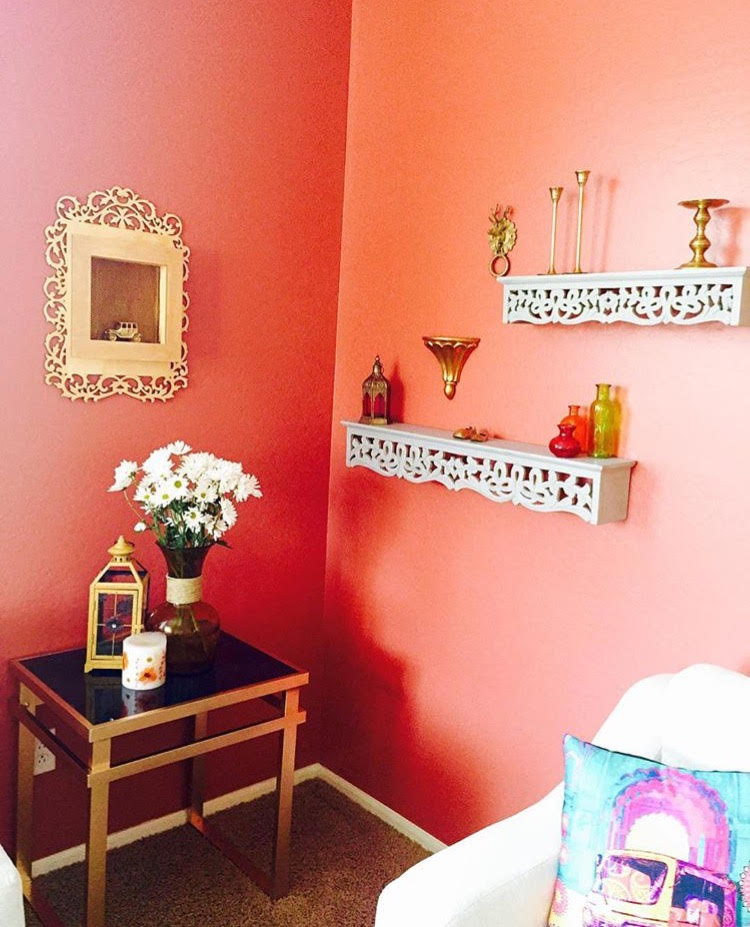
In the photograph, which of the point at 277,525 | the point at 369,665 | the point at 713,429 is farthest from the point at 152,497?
the point at 713,429

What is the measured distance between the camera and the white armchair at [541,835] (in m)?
1.39

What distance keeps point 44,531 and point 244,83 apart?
1312 mm

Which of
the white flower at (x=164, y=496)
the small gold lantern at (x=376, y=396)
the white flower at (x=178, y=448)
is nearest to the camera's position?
the white flower at (x=164, y=496)

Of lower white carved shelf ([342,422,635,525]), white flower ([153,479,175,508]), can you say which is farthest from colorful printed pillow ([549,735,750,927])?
white flower ([153,479,175,508])

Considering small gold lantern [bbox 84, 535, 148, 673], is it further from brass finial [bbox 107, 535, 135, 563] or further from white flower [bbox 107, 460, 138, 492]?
white flower [bbox 107, 460, 138, 492]

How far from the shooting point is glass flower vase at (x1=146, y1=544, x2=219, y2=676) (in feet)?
6.86

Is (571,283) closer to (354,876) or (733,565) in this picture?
(733,565)

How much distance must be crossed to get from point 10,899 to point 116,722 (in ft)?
1.48

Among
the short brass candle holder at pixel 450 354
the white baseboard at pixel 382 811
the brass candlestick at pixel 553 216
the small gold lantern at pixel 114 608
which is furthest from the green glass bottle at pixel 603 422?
the white baseboard at pixel 382 811

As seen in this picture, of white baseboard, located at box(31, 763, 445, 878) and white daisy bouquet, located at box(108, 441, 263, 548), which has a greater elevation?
white daisy bouquet, located at box(108, 441, 263, 548)

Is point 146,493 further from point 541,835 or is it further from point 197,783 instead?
point 541,835

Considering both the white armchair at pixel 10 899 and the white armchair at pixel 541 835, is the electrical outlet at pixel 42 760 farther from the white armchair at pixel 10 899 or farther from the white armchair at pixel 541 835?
the white armchair at pixel 541 835

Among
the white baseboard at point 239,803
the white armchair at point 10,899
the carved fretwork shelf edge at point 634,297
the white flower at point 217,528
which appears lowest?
the white baseboard at point 239,803

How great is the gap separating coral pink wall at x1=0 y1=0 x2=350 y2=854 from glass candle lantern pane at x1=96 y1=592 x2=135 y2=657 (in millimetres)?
200
